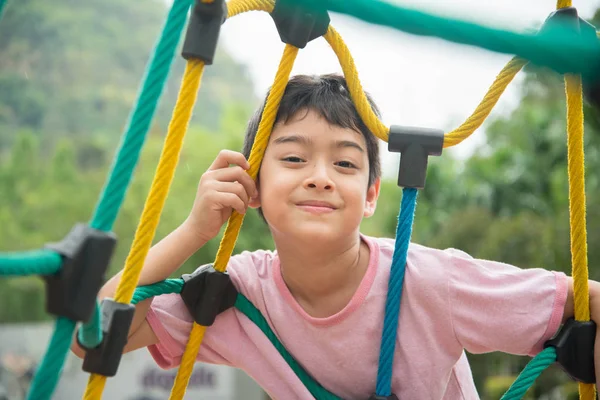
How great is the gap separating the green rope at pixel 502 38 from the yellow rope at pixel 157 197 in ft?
0.89

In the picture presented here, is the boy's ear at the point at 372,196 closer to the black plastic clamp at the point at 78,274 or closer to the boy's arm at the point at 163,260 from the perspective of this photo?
the boy's arm at the point at 163,260

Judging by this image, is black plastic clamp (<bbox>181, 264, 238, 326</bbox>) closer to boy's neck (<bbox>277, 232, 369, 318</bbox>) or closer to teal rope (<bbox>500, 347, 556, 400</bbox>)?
boy's neck (<bbox>277, 232, 369, 318</bbox>)

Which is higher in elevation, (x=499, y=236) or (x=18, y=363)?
(x=499, y=236)

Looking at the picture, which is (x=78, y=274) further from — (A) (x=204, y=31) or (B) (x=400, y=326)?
(B) (x=400, y=326)

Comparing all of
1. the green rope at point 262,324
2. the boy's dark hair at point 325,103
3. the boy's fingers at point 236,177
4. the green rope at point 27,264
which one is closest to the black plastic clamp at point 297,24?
the boy's dark hair at point 325,103

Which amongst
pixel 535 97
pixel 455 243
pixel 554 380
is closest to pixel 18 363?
pixel 455 243

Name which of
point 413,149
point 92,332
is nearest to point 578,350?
point 413,149

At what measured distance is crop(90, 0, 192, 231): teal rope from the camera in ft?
2.66

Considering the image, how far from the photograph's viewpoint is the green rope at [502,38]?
0.71 meters

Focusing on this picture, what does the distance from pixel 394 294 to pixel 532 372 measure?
241 mm

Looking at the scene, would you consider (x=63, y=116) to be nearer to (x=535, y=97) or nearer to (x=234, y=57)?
(x=234, y=57)

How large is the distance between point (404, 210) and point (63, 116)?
2442 centimetres

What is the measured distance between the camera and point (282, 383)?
1258mm

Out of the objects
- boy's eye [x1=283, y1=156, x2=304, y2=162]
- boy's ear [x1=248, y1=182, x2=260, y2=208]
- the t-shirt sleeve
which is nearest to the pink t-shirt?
the t-shirt sleeve
